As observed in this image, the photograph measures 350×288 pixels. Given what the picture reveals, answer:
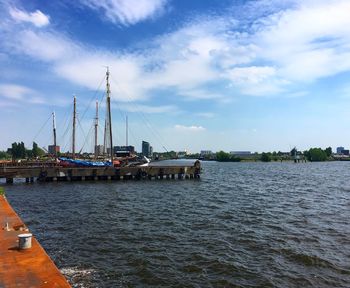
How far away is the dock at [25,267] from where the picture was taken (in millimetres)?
9531

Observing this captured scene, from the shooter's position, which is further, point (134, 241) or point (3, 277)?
point (134, 241)

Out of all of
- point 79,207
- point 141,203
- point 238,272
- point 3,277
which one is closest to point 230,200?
point 141,203

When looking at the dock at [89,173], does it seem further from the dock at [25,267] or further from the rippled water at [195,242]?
the dock at [25,267]

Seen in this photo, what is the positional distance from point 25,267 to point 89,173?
5618cm

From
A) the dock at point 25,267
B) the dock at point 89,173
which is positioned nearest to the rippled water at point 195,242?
the dock at point 25,267

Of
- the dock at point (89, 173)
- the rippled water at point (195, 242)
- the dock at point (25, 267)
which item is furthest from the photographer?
the dock at point (89, 173)

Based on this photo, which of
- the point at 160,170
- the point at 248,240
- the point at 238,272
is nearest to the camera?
the point at 238,272

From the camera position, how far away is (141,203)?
38250 millimetres

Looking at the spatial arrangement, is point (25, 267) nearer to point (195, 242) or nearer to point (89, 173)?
point (195, 242)

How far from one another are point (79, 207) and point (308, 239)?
22312 mm

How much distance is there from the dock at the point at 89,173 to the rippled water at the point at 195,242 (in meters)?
24.7

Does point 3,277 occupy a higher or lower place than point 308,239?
higher

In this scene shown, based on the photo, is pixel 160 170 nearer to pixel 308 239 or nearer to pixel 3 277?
pixel 308 239

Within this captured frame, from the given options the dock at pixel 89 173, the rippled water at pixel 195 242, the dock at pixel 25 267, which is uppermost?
the dock at pixel 89 173
